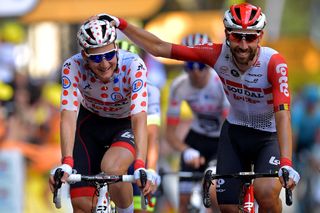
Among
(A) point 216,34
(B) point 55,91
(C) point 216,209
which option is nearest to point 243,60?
(C) point 216,209

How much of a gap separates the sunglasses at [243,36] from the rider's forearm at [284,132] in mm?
648

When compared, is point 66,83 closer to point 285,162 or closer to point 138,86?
point 138,86

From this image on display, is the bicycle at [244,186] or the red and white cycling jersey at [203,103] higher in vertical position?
the red and white cycling jersey at [203,103]

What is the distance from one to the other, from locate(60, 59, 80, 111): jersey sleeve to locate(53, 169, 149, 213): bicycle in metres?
0.74

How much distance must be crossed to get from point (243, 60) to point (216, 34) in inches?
464

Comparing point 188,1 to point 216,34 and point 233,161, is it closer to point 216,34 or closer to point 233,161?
point 216,34

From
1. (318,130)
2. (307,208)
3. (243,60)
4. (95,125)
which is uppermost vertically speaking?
(243,60)

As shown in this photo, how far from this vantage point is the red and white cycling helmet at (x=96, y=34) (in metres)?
8.49

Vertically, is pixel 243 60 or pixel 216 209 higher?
pixel 243 60

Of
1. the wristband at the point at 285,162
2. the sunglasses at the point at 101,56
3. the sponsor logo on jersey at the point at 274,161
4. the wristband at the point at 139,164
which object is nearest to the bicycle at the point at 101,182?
the wristband at the point at 139,164

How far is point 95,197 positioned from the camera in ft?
28.4

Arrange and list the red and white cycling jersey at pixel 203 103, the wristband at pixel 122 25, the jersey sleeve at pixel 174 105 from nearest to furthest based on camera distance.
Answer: the wristband at pixel 122 25, the red and white cycling jersey at pixel 203 103, the jersey sleeve at pixel 174 105

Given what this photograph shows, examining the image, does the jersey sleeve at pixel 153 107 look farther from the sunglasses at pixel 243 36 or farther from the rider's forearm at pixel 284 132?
the rider's forearm at pixel 284 132

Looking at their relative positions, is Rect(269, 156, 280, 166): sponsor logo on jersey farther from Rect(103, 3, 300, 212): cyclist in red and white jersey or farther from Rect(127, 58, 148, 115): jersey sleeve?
Rect(127, 58, 148, 115): jersey sleeve
